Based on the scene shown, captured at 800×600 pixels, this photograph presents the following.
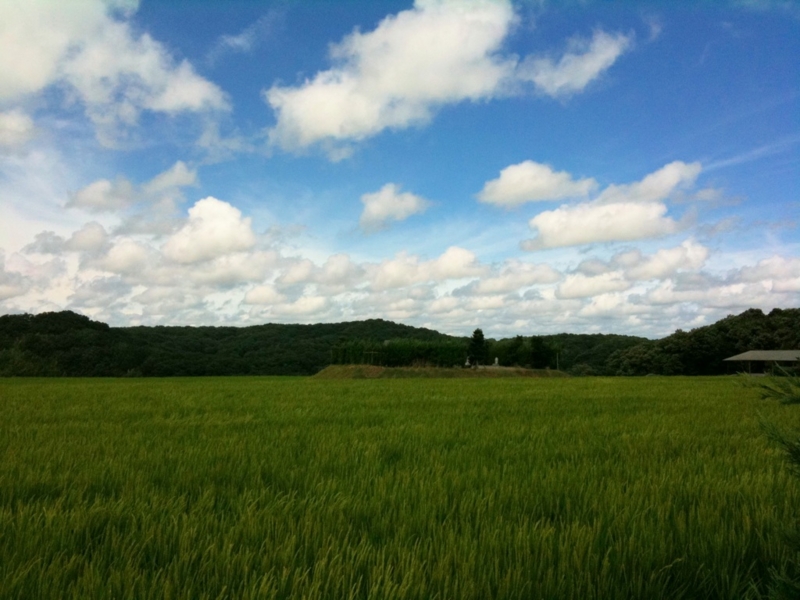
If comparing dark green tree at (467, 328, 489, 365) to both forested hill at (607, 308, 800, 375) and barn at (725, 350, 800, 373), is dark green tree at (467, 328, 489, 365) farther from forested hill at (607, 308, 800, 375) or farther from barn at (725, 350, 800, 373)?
forested hill at (607, 308, 800, 375)

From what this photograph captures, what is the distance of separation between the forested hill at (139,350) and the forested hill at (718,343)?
2576cm

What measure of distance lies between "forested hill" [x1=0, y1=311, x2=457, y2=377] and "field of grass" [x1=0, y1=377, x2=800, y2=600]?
45.6 meters

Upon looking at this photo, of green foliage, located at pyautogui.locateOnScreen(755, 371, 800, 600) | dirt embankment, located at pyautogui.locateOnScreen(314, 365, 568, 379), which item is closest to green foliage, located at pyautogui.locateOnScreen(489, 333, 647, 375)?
dirt embankment, located at pyautogui.locateOnScreen(314, 365, 568, 379)

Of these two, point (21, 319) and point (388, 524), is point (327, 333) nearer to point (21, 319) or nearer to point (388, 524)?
point (21, 319)

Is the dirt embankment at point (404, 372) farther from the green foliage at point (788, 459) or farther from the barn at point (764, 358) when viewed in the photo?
the green foliage at point (788, 459)

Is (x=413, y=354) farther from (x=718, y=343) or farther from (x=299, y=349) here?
(x=718, y=343)

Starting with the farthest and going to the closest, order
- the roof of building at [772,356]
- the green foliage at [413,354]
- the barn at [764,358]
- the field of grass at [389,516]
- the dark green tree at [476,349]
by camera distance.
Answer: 1. the dark green tree at [476,349]
2. the green foliage at [413,354]
3. the roof of building at [772,356]
4. the barn at [764,358]
5. the field of grass at [389,516]

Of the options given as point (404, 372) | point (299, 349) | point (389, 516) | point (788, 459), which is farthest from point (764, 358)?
point (389, 516)

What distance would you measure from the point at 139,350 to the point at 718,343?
209 feet

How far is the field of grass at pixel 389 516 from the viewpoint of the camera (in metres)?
1.90

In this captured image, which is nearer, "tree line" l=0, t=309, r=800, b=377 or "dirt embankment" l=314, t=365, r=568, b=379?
"dirt embankment" l=314, t=365, r=568, b=379

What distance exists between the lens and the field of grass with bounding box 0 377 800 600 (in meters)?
1.90

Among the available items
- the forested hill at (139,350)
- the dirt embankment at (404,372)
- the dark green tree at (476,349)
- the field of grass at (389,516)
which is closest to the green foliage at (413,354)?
the dark green tree at (476,349)

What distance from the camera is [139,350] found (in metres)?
53.4
